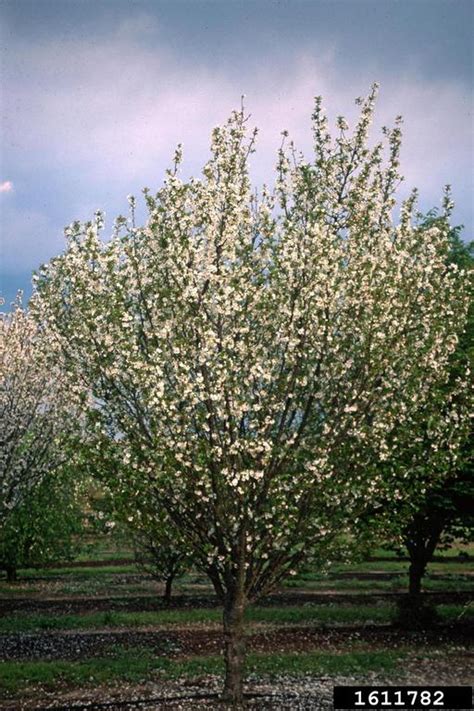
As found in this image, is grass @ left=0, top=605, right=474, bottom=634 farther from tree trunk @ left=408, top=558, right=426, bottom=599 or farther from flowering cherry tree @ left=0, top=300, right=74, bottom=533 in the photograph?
flowering cherry tree @ left=0, top=300, right=74, bottom=533

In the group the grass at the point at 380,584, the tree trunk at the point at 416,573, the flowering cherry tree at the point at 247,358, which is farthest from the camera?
the grass at the point at 380,584

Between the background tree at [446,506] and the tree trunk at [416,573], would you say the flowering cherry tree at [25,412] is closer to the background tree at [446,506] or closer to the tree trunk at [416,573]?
the background tree at [446,506]

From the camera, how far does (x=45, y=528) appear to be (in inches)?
1339

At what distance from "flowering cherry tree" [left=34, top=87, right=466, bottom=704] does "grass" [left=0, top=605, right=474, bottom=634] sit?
11.8 metres

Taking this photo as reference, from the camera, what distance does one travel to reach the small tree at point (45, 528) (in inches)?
1235

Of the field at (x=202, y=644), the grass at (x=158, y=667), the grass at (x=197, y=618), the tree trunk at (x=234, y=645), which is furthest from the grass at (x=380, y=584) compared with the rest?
the tree trunk at (x=234, y=645)

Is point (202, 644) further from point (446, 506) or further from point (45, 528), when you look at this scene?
point (45, 528)

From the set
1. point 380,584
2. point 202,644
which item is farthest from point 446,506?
point 380,584

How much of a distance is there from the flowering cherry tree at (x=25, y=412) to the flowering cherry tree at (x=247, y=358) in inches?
317

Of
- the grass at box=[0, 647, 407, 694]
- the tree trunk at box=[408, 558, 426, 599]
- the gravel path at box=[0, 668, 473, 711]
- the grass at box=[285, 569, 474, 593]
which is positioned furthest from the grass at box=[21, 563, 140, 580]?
the gravel path at box=[0, 668, 473, 711]

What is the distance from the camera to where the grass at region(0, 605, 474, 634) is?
2445 centimetres

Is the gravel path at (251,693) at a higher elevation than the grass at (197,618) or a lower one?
lower

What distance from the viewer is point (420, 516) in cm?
2272

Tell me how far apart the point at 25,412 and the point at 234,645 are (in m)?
11.1
